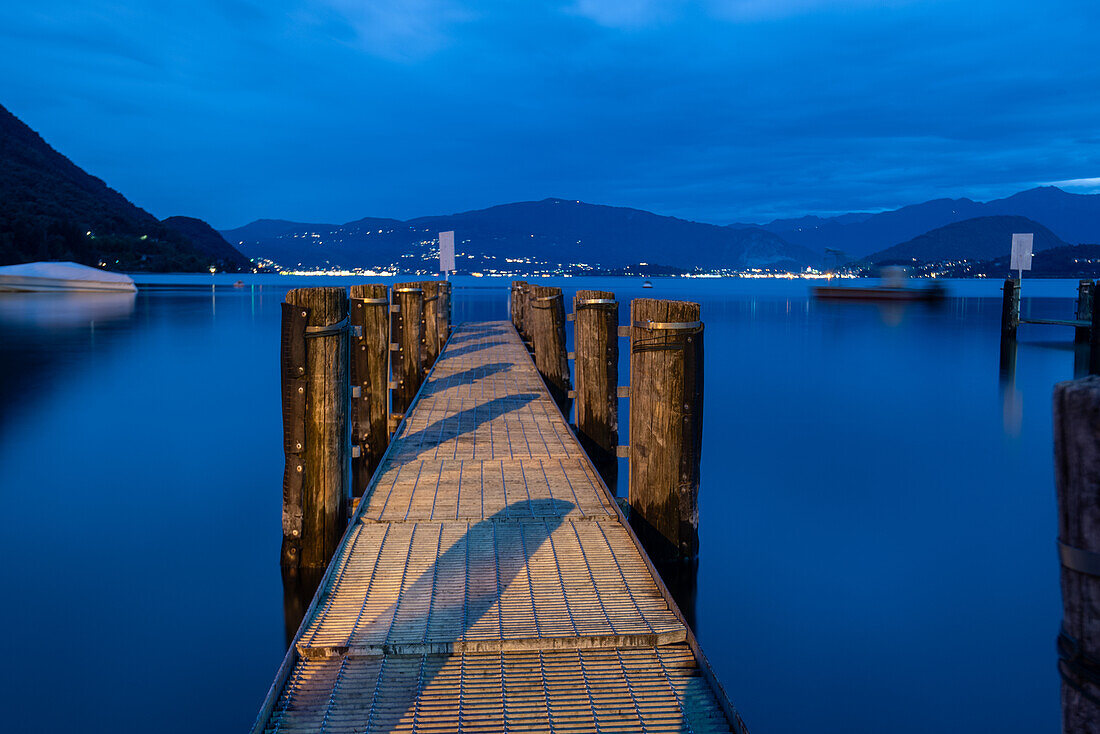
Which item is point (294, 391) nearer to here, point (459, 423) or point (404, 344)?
point (459, 423)

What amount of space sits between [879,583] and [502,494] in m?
4.22

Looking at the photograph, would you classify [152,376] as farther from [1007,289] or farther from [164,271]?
[164,271]

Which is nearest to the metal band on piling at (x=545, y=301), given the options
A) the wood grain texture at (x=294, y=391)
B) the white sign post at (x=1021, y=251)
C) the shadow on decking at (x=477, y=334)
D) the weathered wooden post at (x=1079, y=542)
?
the wood grain texture at (x=294, y=391)

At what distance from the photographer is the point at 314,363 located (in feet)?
19.9

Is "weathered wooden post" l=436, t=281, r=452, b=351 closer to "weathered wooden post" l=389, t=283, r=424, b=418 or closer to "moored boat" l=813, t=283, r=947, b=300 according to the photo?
"weathered wooden post" l=389, t=283, r=424, b=418

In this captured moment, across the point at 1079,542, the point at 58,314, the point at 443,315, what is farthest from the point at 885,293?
the point at 1079,542

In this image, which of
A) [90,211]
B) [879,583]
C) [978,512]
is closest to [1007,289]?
[978,512]

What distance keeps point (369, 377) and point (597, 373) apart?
292 cm

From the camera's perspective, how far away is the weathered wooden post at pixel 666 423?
6.23 m

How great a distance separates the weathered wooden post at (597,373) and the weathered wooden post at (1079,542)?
7.10m

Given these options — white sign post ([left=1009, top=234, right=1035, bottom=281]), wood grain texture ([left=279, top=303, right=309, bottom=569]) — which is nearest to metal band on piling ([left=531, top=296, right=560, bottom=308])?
wood grain texture ([left=279, top=303, right=309, bottom=569])

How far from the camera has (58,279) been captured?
237ft

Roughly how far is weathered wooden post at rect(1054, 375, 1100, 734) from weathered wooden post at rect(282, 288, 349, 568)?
5232mm

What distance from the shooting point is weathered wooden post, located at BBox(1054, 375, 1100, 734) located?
1596 mm
